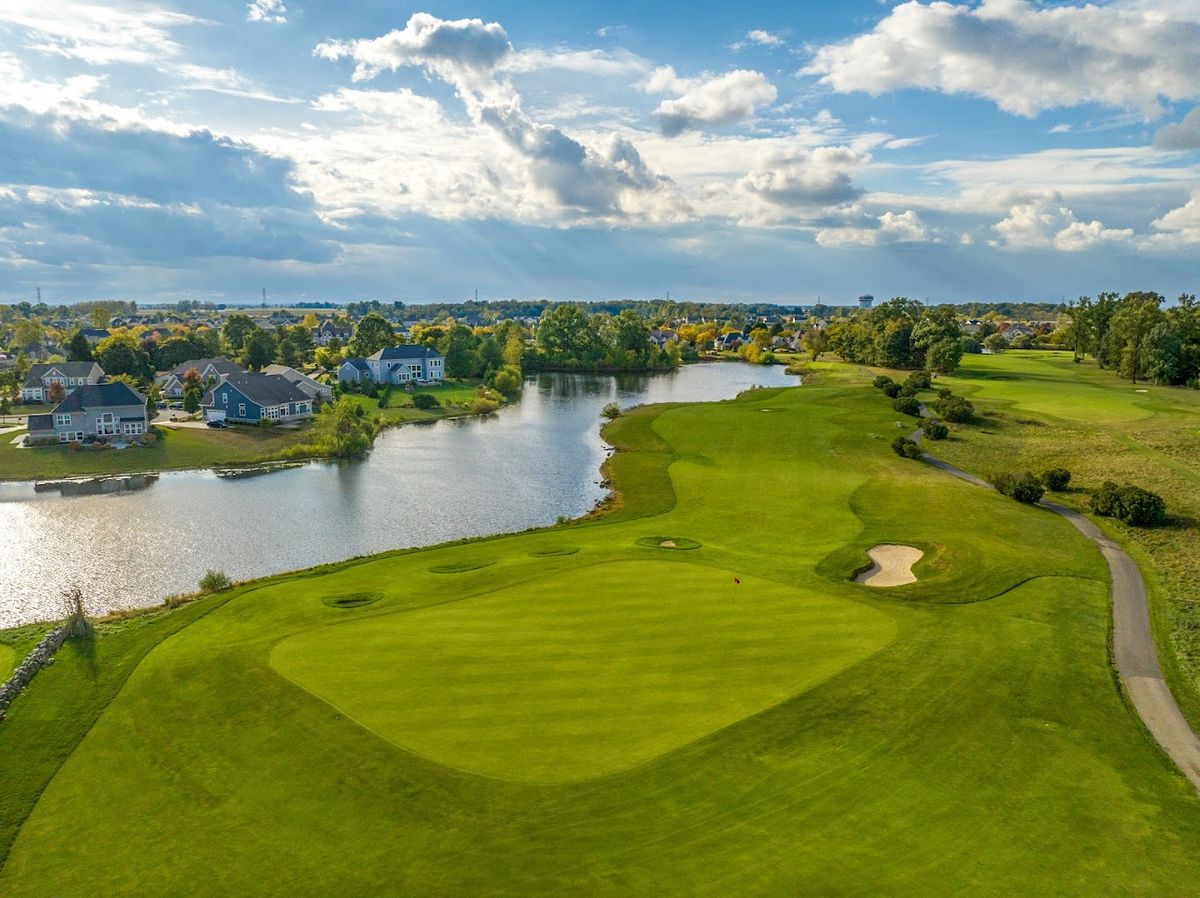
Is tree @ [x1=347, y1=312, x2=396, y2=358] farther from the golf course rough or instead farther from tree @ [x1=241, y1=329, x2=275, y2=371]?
the golf course rough

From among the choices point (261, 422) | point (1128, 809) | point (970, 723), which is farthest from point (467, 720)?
point (261, 422)

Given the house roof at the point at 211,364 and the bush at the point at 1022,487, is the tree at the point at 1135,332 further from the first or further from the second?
the house roof at the point at 211,364

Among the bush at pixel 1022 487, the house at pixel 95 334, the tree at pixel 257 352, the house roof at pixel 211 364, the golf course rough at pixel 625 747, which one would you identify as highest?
the house at pixel 95 334

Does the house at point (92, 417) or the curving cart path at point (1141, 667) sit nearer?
the curving cart path at point (1141, 667)

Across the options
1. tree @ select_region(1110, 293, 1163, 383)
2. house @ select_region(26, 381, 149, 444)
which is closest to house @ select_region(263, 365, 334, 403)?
house @ select_region(26, 381, 149, 444)

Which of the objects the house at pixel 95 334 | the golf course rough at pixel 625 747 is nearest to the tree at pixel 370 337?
the house at pixel 95 334
